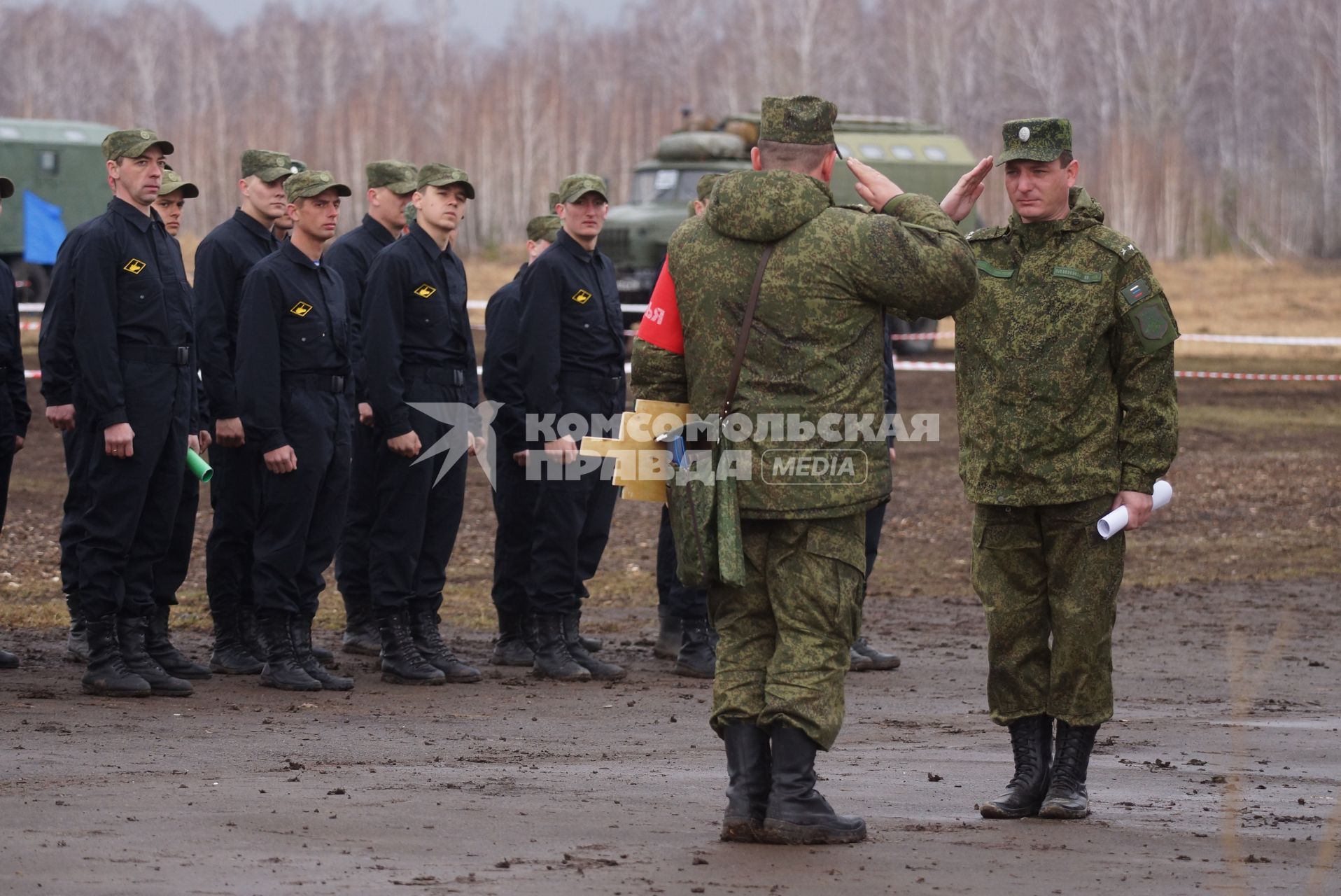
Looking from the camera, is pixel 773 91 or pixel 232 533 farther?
pixel 773 91

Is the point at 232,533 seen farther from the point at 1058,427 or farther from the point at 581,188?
the point at 1058,427

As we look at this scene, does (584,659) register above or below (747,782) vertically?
below

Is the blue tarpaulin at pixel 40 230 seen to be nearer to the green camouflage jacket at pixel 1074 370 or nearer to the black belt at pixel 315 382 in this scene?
the black belt at pixel 315 382

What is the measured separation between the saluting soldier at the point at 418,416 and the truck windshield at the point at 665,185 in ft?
65.0

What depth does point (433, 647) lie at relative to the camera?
8.59 meters

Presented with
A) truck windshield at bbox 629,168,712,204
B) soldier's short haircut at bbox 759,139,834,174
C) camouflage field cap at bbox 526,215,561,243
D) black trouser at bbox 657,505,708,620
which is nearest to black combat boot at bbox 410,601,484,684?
black trouser at bbox 657,505,708,620

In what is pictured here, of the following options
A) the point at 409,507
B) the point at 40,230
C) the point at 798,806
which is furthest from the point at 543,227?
the point at 40,230

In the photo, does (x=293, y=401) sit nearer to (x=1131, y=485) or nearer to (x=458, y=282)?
(x=458, y=282)

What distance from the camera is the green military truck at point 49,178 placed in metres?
32.8

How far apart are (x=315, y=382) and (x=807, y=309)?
3.45 meters

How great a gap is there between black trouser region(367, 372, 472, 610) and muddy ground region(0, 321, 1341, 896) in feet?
1.58

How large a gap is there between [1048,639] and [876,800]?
767mm

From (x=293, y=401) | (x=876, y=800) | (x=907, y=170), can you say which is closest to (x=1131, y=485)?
(x=876, y=800)

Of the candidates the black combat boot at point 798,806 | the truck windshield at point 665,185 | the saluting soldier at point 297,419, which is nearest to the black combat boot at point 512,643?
the saluting soldier at point 297,419
